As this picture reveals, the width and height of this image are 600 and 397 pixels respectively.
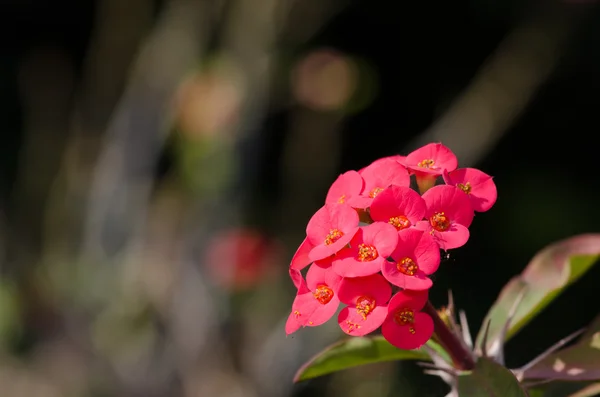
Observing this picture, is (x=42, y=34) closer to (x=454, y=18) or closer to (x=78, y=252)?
(x=78, y=252)

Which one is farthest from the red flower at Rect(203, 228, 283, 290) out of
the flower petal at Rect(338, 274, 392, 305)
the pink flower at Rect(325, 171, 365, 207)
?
the flower petal at Rect(338, 274, 392, 305)

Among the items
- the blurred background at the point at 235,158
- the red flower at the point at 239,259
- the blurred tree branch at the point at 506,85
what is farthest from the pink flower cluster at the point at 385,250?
the blurred tree branch at the point at 506,85

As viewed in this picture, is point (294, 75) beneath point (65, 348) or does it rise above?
above

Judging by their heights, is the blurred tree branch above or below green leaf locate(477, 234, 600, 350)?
below

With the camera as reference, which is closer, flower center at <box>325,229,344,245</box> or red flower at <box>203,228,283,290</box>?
flower center at <box>325,229,344,245</box>

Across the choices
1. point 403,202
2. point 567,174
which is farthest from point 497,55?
point 403,202

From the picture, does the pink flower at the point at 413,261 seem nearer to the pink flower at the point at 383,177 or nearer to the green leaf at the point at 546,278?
the pink flower at the point at 383,177

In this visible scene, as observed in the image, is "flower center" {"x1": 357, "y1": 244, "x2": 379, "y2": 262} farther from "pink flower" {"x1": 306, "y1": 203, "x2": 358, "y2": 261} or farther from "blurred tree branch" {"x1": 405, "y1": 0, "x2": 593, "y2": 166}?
"blurred tree branch" {"x1": 405, "y1": 0, "x2": 593, "y2": 166}
